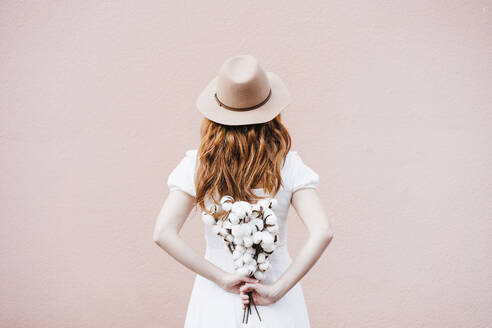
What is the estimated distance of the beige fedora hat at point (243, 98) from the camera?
136 centimetres

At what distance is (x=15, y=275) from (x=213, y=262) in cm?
179

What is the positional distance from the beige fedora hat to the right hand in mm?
501

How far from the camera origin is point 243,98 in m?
1.37

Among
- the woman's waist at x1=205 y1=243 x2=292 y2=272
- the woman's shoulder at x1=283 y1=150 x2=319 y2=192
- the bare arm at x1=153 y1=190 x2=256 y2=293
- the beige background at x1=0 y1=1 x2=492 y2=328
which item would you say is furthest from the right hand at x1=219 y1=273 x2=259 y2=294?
the beige background at x1=0 y1=1 x2=492 y2=328

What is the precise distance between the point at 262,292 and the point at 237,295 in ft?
0.41

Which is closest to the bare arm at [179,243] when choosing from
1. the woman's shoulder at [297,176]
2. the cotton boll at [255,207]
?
the cotton boll at [255,207]

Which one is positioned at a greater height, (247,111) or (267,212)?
(247,111)

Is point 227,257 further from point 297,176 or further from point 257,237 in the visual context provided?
point 297,176

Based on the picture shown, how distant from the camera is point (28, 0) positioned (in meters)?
2.51

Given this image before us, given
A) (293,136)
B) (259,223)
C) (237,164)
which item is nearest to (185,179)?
(237,164)

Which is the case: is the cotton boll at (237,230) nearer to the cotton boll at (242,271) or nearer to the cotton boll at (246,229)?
the cotton boll at (246,229)

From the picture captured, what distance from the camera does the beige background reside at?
2508mm

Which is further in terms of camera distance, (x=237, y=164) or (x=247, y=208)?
(x=237, y=164)

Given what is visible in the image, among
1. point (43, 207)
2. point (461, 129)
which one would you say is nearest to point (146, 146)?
point (43, 207)
